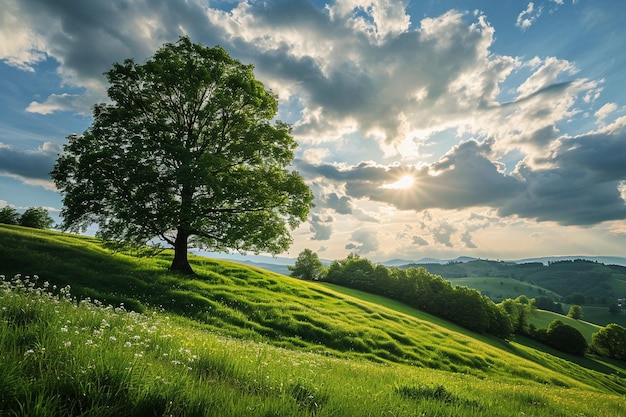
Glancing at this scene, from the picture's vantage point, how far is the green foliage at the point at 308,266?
10344 centimetres

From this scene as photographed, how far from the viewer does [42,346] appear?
439 cm

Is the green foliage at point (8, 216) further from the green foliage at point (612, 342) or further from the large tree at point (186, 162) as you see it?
the green foliage at point (612, 342)

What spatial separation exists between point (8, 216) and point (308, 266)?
Result: 75.2 meters

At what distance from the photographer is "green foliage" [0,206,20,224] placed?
71.0m

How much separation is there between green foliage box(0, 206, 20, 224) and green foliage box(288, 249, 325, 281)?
2795 inches

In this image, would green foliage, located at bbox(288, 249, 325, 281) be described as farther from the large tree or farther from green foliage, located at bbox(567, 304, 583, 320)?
green foliage, located at bbox(567, 304, 583, 320)

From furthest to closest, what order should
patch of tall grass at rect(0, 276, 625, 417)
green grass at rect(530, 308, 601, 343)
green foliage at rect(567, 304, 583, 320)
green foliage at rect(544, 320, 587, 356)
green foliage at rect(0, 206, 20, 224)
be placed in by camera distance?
green foliage at rect(567, 304, 583, 320) < green grass at rect(530, 308, 601, 343) < green foliage at rect(544, 320, 587, 356) < green foliage at rect(0, 206, 20, 224) < patch of tall grass at rect(0, 276, 625, 417)

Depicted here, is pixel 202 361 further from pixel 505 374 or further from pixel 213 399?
pixel 505 374

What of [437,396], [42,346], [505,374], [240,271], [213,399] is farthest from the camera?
[240,271]

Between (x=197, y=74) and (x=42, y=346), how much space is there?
88.6 feet

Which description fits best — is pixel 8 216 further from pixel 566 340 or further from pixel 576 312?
pixel 576 312

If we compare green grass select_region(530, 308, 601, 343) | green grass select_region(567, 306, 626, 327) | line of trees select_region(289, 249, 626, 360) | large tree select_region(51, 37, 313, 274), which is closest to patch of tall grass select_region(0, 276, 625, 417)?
large tree select_region(51, 37, 313, 274)

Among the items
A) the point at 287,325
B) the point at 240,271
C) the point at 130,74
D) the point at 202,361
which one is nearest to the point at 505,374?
the point at 287,325

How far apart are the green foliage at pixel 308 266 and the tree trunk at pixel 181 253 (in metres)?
74.9
